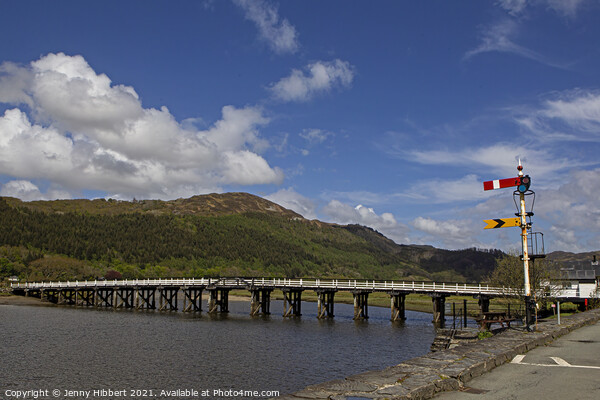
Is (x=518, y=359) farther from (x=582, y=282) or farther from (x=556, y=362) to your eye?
(x=582, y=282)

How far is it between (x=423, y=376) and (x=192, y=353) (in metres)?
23.6

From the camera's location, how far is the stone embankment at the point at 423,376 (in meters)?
9.44

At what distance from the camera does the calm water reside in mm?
22703

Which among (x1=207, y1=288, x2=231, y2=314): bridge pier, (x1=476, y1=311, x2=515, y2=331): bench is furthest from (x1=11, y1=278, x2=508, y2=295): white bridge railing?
(x1=476, y1=311, x2=515, y2=331): bench

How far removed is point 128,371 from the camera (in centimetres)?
2492

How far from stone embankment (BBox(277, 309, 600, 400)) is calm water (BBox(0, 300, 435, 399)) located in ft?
32.0

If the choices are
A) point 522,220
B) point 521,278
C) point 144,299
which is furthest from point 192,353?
point 144,299

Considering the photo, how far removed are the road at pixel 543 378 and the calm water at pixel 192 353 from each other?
10.8 m

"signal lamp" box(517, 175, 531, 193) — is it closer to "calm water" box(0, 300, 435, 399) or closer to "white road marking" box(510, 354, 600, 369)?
"white road marking" box(510, 354, 600, 369)

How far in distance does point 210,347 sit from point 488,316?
1949 cm

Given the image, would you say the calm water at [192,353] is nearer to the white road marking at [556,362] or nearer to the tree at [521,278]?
the tree at [521,278]

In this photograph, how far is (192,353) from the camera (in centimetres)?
3122

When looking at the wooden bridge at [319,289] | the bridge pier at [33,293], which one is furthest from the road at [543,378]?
the bridge pier at [33,293]

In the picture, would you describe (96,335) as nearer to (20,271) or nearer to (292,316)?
(292,316)
